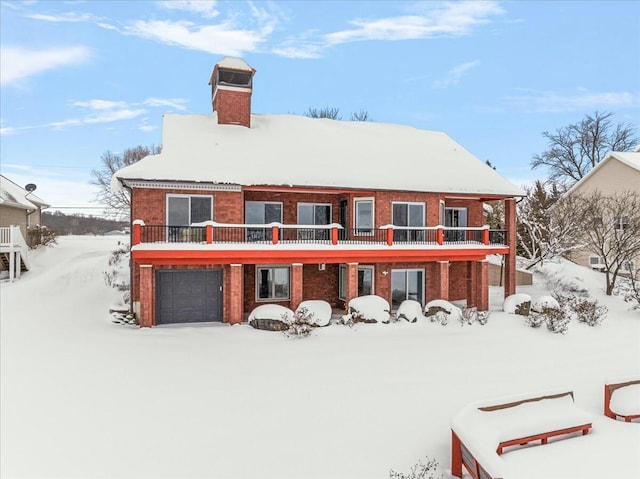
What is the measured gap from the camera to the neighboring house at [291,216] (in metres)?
15.5

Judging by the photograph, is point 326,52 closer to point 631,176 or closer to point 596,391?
point 596,391

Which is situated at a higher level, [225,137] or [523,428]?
[225,137]

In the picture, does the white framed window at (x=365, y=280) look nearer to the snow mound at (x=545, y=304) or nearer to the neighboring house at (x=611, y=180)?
the snow mound at (x=545, y=304)

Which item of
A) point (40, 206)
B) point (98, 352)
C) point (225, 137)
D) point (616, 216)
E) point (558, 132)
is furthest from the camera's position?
point (558, 132)

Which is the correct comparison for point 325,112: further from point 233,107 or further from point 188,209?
point 188,209

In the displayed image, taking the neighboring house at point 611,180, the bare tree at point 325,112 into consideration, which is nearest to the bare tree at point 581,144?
the neighboring house at point 611,180

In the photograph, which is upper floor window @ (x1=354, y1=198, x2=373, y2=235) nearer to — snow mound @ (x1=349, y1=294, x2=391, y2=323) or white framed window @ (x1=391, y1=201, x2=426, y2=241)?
white framed window @ (x1=391, y1=201, x2=426, y2=241)

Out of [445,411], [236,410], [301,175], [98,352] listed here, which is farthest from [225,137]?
[445,411]

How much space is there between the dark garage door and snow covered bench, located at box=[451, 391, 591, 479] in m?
11.6

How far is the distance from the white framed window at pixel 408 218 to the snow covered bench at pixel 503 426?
1055cm

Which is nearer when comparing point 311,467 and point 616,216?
point 311,467

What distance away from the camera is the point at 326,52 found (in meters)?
16.3

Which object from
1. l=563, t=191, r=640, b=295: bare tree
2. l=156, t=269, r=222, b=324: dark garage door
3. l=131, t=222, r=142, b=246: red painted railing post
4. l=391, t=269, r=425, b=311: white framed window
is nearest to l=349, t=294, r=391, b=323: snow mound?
l=391, t=269, r=425, b=311: white framed window

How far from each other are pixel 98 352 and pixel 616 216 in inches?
1064
